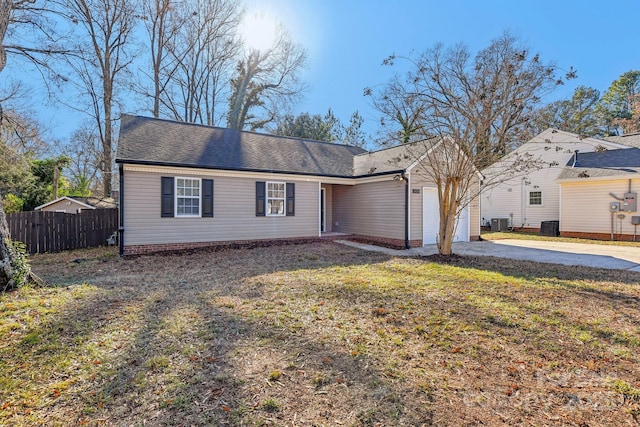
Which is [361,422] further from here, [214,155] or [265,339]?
[214,155]

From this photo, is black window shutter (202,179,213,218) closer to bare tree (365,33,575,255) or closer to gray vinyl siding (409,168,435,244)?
bare tree (365,33,575,255)

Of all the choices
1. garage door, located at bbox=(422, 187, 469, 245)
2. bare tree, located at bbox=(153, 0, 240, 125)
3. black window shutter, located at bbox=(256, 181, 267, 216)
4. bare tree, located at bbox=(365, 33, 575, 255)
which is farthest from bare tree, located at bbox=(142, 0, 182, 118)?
garage door, located at bbox=(422, 187, 469, 245)

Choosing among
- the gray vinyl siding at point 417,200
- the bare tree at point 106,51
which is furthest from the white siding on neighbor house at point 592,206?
the bare tree at point 106,51

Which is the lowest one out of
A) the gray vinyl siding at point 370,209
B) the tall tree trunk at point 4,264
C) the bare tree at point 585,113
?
the tall tree trunk at point 4,264

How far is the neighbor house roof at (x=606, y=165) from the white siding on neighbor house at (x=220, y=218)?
11.8m

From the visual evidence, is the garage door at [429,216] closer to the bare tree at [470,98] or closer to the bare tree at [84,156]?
→ the bare tree at [470,98]

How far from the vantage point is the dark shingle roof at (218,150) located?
10306mm

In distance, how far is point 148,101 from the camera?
2111 centimetres

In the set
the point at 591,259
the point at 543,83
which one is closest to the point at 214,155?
the point at 543,83

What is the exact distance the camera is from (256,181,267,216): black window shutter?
11727mm

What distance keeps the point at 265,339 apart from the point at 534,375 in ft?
9.13

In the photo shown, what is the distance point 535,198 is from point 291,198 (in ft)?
48.4

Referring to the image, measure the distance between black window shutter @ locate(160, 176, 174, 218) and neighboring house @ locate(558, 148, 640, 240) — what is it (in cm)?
1575

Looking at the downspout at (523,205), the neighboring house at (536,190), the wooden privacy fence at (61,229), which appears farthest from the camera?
the downspout at (523,205)
